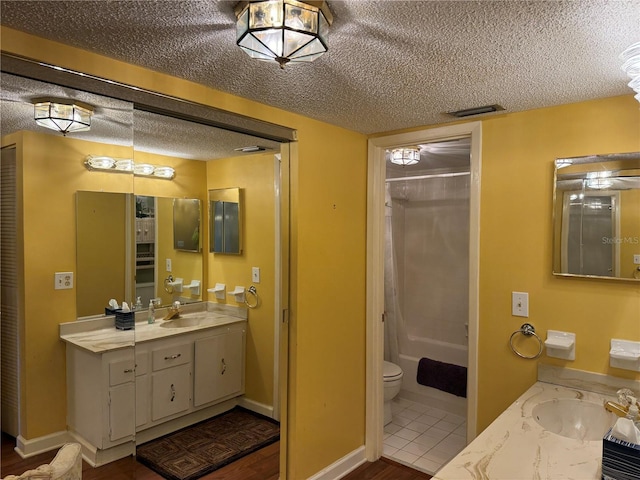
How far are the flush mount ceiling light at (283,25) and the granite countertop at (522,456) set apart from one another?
4.54ft

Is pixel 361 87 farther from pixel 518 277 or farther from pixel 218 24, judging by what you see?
pixel 518 277

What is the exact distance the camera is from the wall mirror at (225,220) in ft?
8.71

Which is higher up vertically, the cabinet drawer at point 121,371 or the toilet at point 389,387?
the cabinet drawer at point 121,371

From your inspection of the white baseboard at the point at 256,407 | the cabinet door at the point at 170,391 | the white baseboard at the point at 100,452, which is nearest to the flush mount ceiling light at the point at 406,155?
the white baseboard at the point at 256,407

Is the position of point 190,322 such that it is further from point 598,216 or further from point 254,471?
point 598,216

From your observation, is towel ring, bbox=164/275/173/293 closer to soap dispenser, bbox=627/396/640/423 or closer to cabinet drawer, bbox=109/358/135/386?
cabinet drawer, bbox=109/358/135/386

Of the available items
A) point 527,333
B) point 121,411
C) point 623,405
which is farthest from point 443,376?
point 121,411

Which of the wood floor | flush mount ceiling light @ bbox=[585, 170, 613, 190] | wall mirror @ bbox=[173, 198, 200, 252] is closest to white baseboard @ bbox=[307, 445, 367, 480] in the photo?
the wood floor

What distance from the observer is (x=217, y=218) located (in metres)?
2.67

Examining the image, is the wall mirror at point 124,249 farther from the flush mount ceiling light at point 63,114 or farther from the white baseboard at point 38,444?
the white baseboard at point 38,444

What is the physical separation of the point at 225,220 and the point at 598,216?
206cm

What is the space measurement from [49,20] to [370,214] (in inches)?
79.8

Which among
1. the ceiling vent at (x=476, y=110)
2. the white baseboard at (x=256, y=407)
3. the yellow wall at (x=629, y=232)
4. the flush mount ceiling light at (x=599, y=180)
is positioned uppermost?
the ceiling vent at (x=476, y=110)

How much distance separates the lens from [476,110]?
225 cm
